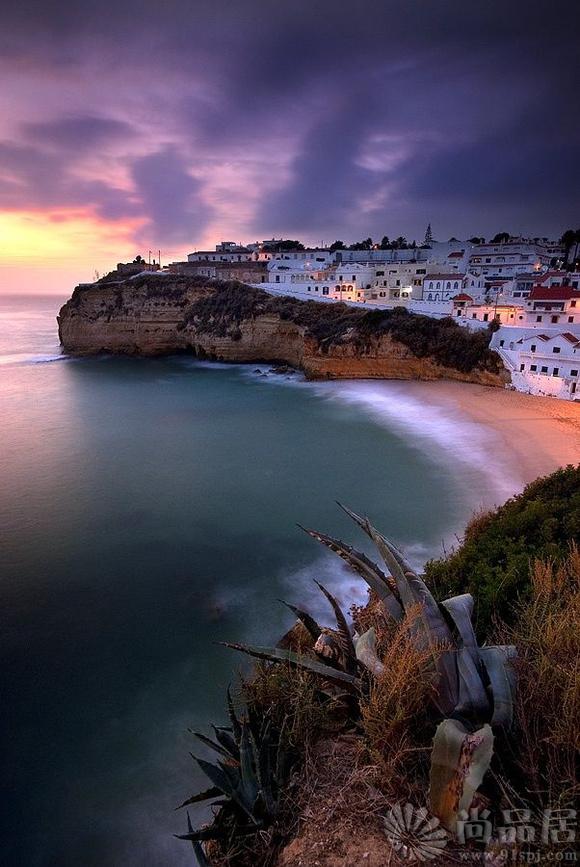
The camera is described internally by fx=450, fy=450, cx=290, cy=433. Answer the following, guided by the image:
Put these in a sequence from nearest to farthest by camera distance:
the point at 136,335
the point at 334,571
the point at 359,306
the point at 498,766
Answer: the point at 498,766 → the point at 334,571 → the point at 359,306 → the point at 136,335

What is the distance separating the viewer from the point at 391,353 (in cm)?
3566

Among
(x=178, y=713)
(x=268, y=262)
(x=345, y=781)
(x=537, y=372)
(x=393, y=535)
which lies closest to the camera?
(x=345, y=781)

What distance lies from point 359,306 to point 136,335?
85.9ft

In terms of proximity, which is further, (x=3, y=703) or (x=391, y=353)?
(x=391, y=353)

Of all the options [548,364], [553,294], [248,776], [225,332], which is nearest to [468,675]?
[248,776]

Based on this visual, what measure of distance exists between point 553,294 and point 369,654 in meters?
38.2

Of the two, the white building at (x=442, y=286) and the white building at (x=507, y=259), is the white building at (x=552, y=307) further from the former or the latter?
the white building at (x=507, y=259)

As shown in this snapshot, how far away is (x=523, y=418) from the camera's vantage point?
23188mm

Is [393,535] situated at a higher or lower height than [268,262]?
lower

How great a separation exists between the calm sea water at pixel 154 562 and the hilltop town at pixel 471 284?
26.8 ft

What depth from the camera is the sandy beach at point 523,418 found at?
17453 mm

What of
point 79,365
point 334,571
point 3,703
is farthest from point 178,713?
point 79,365

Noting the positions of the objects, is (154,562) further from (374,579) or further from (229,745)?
(374,579)

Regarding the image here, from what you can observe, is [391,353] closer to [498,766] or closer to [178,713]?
[178,713]
